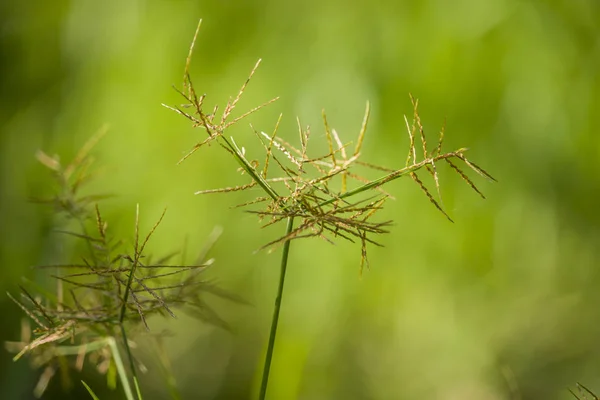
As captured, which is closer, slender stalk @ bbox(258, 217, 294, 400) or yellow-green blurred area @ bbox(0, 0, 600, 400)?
slender stalk @ bbox(258, 217, 294, 400)

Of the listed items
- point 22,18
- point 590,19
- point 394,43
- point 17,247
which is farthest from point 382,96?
point 22,18

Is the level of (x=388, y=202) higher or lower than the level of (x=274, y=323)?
higher

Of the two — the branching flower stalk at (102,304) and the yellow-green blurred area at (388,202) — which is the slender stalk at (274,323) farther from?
the yellow-green blurred area at (388,202)

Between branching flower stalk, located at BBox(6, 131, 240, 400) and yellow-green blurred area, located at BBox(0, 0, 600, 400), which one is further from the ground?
yellow-green blurred area, located at BBox(0, 0, 600, 400)

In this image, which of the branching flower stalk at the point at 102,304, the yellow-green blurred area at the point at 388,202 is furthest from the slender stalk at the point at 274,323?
the yellow-green blurred area at the point at 388,202

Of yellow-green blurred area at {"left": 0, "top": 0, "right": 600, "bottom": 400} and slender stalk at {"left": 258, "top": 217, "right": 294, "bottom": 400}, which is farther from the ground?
yellow-green blurred area at {"left": 0, "top": 0, "right": 600, "bottom": 400}

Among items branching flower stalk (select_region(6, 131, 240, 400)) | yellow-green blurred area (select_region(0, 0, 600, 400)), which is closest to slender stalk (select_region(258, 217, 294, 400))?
branching flower stalk (select_region(6, 131, 240, 400))

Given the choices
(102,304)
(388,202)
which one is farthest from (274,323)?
(388,202)

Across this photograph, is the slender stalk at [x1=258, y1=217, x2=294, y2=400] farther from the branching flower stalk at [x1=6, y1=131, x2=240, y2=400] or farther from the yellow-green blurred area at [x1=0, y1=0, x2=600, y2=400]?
the yellow-green blurred area at [x1=0, y1=0, x2=600, y2=400]

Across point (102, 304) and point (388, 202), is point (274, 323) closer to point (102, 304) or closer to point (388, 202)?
point (102, 304)
